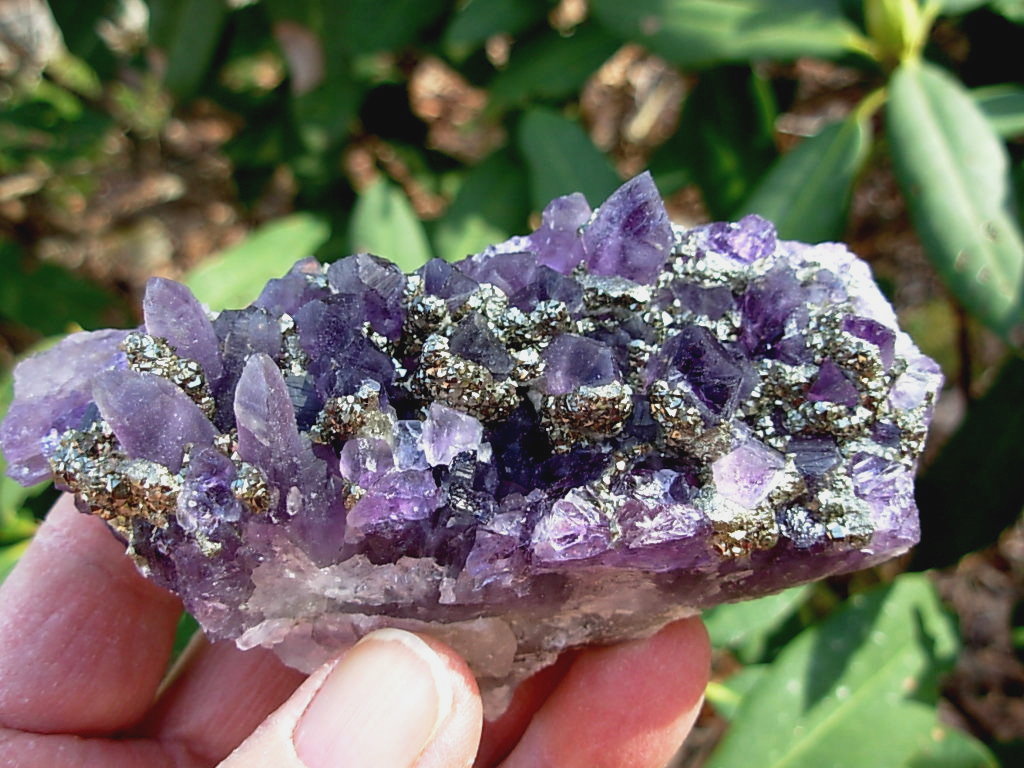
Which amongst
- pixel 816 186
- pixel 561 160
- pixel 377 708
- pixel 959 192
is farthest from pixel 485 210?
pixel 377 708

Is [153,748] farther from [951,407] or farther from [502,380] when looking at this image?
[951,407]

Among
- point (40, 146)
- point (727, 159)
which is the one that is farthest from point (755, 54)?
point (40, 146)

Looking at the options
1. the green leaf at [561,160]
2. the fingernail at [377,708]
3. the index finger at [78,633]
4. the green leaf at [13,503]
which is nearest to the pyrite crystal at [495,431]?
the fingernail at [377,708]

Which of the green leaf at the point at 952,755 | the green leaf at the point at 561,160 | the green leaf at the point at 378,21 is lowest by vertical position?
the green leaf at the point at 952,755

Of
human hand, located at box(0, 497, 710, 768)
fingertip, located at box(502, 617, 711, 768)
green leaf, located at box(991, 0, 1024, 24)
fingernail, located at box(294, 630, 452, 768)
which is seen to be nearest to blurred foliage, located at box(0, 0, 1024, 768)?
green leaf, located at box(991, 0, 1024, 24)

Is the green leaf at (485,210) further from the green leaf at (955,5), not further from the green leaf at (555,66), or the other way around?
the green leaf at (955,5)

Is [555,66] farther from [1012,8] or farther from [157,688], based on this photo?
[157,688]
